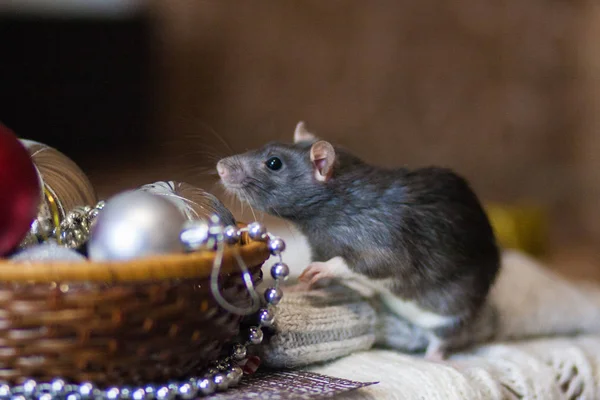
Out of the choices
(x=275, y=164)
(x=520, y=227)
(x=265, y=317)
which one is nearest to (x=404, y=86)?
(x=520, y=227)

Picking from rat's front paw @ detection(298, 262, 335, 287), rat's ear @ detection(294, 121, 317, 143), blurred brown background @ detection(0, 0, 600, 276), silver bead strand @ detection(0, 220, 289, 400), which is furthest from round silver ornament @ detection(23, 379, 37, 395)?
blurred brown background @ detection(0, 0, 600, 276)

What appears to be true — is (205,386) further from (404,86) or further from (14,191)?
(404,86)

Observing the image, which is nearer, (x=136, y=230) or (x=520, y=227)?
(x=136, y=230)

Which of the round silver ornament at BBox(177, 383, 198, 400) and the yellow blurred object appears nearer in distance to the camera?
the round silver ornament at BBox(177, 383, 198, 400)

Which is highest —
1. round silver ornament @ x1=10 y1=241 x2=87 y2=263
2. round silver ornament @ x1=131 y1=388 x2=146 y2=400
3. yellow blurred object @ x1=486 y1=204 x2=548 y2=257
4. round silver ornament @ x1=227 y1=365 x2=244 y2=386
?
round silver ornament @ x1=10 y1=241 x2=87 y2=263

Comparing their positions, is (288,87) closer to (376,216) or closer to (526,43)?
(526,43)

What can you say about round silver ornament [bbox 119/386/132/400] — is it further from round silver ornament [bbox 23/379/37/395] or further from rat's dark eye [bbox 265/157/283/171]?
rat's dark eye [bbox 265/157/283/171]

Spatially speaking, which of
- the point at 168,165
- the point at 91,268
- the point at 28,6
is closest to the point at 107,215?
the point at 91,268
